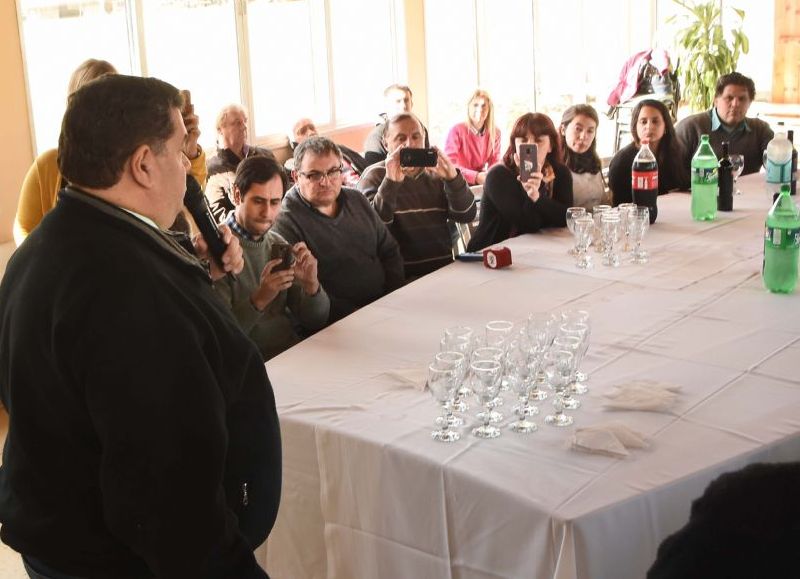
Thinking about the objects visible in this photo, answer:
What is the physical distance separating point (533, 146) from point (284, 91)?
3.41m

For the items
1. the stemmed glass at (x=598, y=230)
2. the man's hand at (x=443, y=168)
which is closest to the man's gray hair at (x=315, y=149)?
the man's hand at (x=443, y=168)

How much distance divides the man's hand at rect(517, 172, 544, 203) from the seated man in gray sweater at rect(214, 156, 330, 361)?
3.75 feet

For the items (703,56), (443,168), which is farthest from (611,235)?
(703,56)

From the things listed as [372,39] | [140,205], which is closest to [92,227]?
[140,205]

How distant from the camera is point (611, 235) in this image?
3406 mm

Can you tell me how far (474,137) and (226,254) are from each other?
395cm

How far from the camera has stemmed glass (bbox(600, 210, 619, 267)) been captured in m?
3.39

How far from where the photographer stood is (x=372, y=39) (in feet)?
25.2

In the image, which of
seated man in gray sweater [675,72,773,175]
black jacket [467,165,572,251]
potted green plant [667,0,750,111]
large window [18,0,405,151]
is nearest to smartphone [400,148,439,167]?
black jacket [467,165,572,251]

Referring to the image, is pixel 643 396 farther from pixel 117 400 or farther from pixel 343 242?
pixel 343 242

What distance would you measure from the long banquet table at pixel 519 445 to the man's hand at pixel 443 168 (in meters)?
1.01

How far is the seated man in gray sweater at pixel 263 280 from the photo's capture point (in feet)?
9.91

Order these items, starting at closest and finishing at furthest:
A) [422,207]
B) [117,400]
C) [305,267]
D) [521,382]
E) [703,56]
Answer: [117,400], [521,382], [305,267], [422,207], [703,56]

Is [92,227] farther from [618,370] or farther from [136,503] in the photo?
[618,370]
